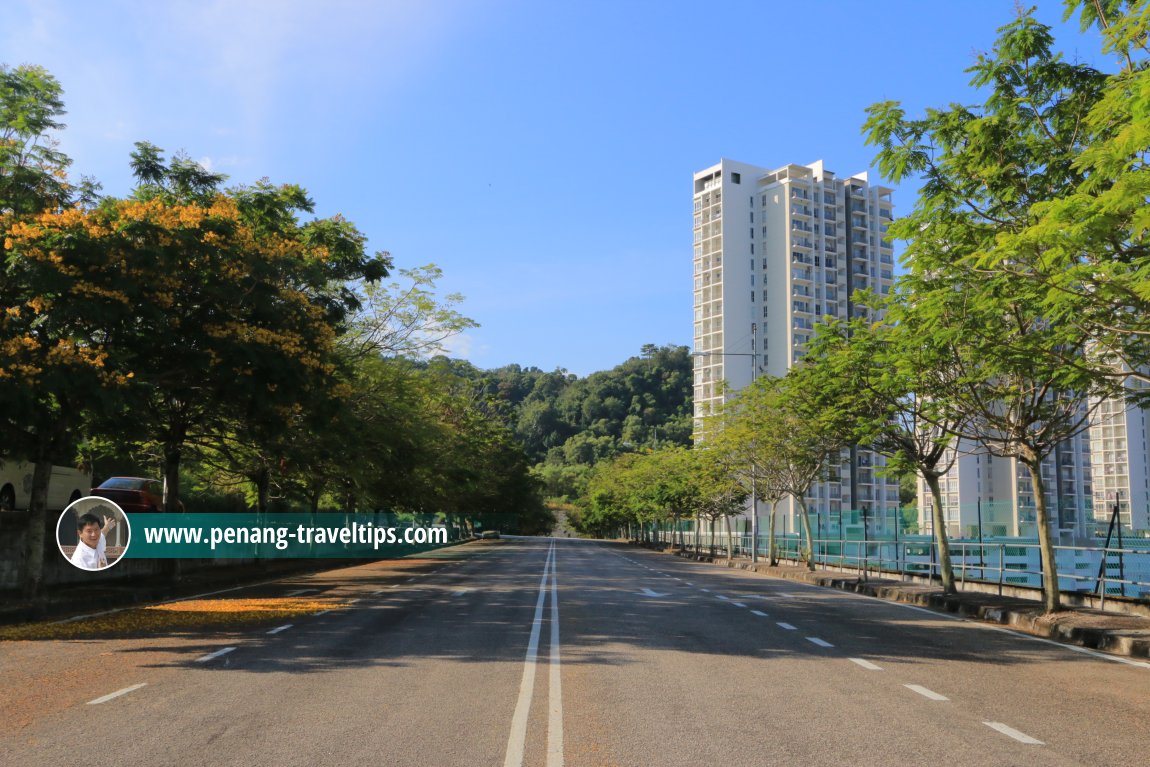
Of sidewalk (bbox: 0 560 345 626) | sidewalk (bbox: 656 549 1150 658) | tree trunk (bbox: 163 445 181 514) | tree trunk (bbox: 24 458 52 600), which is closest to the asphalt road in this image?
sidewalk (bbox: 656 549 1150 658)

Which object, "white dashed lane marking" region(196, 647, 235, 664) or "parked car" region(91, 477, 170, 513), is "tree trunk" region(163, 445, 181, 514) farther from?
"white dashed lane marking" region(196, 647, 235, 664)

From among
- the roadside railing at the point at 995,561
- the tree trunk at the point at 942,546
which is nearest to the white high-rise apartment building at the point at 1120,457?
the roadside railing at the point at 995,561

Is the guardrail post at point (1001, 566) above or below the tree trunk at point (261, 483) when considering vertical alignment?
below

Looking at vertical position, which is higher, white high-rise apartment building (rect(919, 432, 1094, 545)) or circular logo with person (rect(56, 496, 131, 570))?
white high-rise apartment building (rect(919, 432, 1094, 545))

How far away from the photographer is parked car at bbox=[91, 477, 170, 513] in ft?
84.0

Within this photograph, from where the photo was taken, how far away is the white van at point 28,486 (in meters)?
22.8

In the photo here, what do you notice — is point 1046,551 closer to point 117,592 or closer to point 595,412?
point 117,592

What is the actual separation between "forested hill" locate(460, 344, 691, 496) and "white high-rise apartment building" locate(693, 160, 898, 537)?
78.1 feet

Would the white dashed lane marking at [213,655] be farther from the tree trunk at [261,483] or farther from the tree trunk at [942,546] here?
the tree trunk at [261,483]

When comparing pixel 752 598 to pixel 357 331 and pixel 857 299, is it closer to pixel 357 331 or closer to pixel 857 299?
pixel 857 299

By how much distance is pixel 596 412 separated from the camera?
557 ft

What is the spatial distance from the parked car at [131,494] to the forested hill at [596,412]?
391 ft

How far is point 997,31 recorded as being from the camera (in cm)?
1395

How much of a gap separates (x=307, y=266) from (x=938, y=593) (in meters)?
16.6
